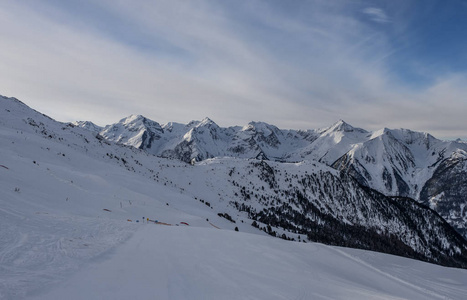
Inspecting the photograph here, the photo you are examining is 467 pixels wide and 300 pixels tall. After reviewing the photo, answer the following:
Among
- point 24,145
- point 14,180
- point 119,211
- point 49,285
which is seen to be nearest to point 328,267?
point 49,285

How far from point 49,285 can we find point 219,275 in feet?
14.5

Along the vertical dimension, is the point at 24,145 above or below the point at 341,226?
above

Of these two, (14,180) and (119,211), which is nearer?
(14,180)

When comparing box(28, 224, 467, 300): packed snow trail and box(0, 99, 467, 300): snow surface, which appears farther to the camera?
box(28, 224, 467, 300): packed snow trail

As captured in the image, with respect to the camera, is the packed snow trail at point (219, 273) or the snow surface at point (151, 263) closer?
the snow surface at point (151, 263)

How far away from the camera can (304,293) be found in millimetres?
7297

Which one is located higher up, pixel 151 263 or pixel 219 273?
pixel 219 273

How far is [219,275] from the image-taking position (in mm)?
7621

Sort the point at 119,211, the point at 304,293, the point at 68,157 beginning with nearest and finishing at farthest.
A: the point at 304,293 → the point at 119,211 → the point at 68,157

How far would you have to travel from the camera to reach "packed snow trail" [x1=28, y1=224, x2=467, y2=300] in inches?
234

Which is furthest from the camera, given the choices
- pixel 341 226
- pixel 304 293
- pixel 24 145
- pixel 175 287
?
pixel 341 226

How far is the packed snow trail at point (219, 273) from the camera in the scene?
593 cm

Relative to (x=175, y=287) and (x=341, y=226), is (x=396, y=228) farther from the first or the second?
(x=175, y=287)

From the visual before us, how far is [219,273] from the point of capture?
7.80 meters
